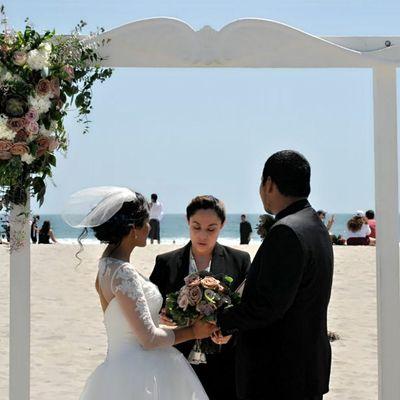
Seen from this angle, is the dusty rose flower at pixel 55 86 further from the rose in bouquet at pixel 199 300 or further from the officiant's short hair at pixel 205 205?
the rose in bouquet at pixel 199 300

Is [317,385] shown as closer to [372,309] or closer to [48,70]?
[48,70]

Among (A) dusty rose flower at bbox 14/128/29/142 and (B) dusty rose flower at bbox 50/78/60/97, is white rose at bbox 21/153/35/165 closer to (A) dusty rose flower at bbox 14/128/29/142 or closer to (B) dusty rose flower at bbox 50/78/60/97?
(A) dusty rose flower at bbox 14/128/29/142

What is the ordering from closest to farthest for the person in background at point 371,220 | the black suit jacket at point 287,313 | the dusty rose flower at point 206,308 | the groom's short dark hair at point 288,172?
1. the black suit jacket at point 287,313
2. the groom's short dark hair at point 288,172
3. the dusty rose flower at point 206,308
4. the person in background at point 371,220

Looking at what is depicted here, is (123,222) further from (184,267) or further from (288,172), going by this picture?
(184,267)

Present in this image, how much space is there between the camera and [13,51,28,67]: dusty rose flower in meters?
4.55

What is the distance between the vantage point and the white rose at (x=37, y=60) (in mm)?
4578

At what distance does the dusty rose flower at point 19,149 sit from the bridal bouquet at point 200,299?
3.74 feet

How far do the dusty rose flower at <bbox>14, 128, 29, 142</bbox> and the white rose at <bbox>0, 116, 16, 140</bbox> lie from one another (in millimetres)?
39

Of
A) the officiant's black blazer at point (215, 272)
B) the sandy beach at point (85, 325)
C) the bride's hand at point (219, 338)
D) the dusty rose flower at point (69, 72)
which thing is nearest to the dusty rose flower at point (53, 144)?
the dusty rose flower at point (69, 72)

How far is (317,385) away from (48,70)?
7.46 feet

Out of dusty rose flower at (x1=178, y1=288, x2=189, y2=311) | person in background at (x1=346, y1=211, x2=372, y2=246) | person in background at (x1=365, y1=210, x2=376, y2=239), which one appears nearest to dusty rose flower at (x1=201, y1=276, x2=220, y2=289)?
dusty rose flower at (x1=178, y1=288, x2=189, y2=311)

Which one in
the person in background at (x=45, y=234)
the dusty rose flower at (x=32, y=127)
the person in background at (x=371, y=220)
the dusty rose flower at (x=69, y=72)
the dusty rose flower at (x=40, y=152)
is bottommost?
the person in background at (x=45, y=234)

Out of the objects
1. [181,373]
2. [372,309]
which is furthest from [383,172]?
[372,309]

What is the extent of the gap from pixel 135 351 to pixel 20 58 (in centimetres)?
174
